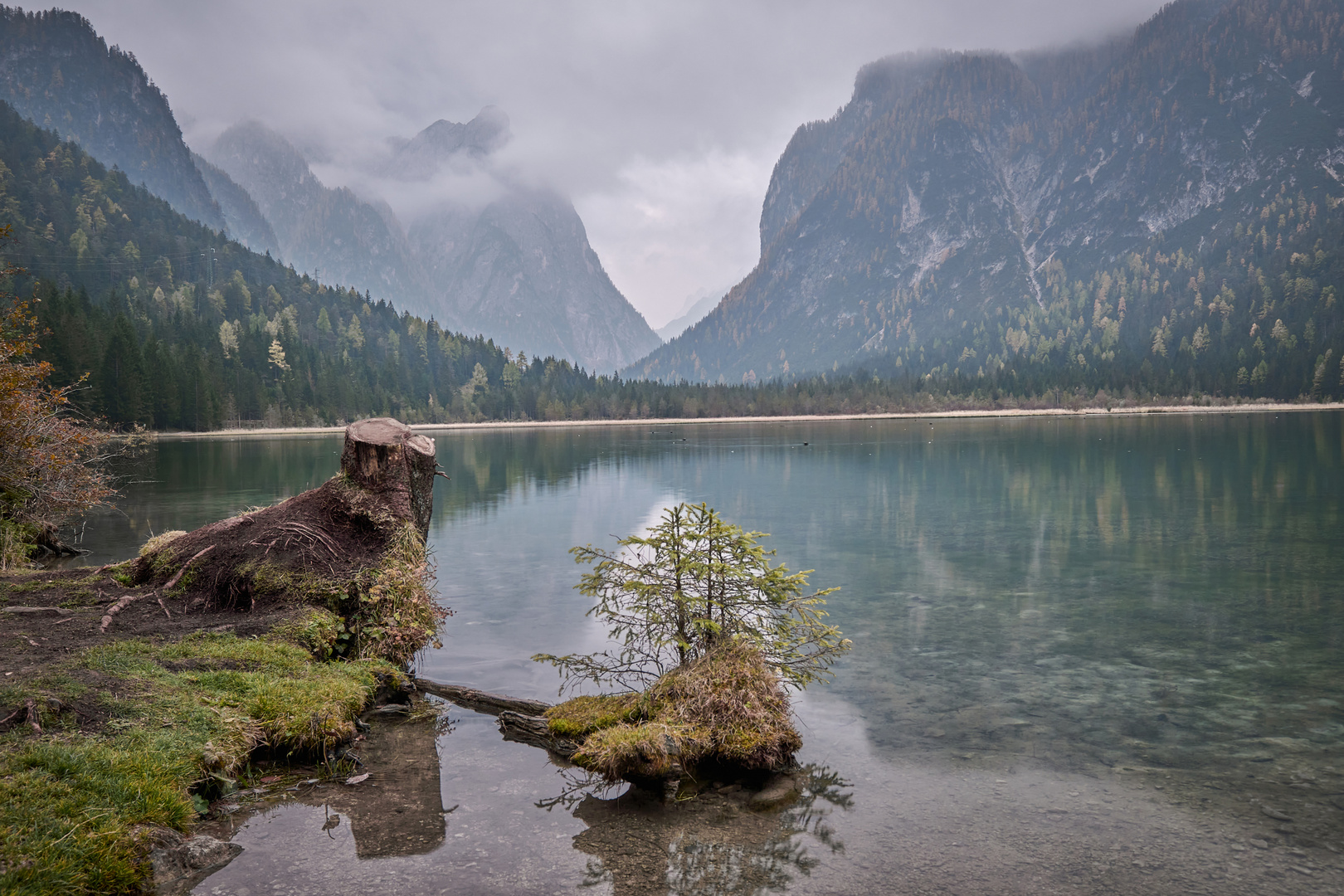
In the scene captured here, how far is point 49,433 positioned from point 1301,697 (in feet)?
99.6

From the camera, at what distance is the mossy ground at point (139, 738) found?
19.9 ft

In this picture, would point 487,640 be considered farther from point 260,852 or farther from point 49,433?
point 49,433

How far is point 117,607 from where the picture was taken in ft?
42.3

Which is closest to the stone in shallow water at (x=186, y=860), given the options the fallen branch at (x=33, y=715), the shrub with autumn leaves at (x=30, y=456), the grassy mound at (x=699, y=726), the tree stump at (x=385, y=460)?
the fallen branch at (x=33, y=715)

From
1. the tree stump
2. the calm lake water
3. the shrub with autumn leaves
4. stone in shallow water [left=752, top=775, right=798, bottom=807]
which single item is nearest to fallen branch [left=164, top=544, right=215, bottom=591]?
the tree stump

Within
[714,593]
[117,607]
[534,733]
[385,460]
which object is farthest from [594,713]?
[117,607]

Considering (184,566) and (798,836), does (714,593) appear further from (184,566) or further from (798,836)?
(184,566)

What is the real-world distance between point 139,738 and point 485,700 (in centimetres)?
491

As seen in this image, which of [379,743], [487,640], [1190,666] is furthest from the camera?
[487,640]

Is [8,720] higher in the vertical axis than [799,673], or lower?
higher

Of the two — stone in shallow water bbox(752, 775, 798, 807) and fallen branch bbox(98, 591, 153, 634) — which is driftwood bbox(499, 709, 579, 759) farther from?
fallen branch bbox(98, 591, 153, 634)

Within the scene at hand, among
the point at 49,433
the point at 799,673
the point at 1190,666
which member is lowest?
the point at 1190,666

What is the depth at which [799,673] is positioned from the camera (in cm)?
1058

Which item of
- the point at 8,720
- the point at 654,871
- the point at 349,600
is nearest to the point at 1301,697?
the point at 654,871
